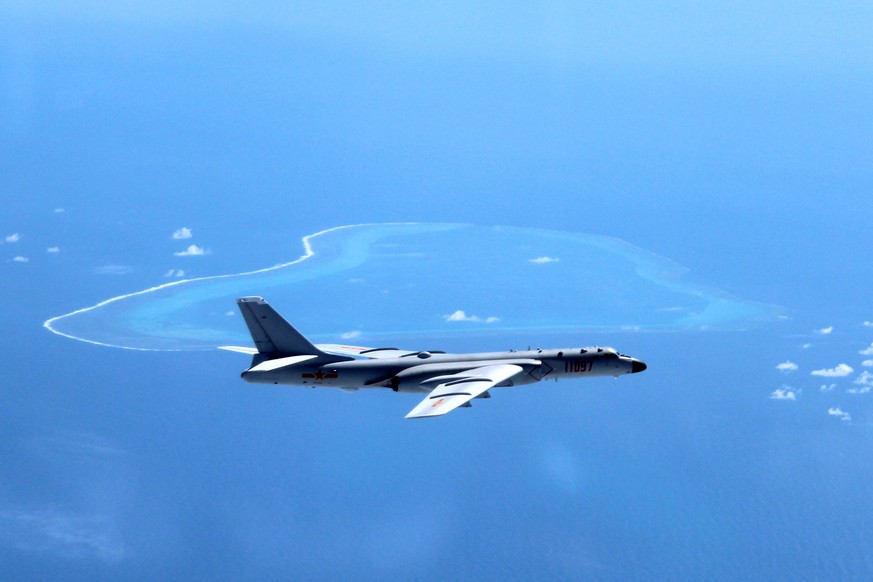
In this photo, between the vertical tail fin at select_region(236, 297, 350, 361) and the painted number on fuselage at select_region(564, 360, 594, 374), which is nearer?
the vertical tail fin at select_region(236, 297, 350, 361)

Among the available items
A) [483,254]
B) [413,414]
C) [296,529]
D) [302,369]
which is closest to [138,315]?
[296,529]

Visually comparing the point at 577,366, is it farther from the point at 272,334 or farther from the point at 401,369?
the point at 272,334

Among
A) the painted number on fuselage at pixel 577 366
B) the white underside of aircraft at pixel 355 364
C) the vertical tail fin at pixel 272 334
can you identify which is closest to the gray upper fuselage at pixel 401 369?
the white underside of aircraft at pixel 355 364

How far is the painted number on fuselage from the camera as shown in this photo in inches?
2862

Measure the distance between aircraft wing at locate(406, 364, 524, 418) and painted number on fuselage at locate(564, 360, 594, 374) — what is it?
3983mm

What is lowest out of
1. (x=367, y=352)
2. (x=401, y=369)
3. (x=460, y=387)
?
(x=460, y=387)

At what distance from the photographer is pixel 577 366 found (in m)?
73.1

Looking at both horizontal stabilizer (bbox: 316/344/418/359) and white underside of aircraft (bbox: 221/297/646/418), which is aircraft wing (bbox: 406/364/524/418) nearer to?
white underside of aircraft (bbox: 221/297/646/418)

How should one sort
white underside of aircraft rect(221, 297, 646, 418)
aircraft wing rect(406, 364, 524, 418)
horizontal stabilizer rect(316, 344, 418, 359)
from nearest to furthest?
aircraft wing rect(406, 364, 524, 418), white underside of aircraft rect(221, 297, 646, 418), horizontal stabilizer rect(316, 344, 418, 359)

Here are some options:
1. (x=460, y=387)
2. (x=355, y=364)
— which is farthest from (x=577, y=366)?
(x=355, y=364)

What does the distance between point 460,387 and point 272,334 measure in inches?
541

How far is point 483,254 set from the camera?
194625 millimetres

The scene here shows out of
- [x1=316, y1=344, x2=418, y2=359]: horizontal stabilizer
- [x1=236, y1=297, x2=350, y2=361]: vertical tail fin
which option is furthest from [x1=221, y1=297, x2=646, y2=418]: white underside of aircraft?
[x1=316, y1=344, x2=418, y2=359]: horizontal stabilizer

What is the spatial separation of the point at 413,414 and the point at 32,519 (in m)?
118
